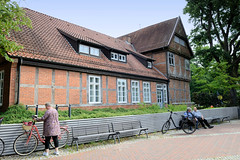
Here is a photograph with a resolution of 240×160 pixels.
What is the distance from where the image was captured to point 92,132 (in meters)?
7.69

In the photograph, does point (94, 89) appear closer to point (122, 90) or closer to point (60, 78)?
point (60, 78)

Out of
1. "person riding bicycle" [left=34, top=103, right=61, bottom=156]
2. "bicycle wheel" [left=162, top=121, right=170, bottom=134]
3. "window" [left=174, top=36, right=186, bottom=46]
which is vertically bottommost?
"bicycle wheel" [left=162, top=121, right=170, bottom=134]

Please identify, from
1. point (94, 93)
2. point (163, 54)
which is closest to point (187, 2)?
point (163, 54)

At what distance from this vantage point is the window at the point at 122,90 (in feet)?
49.0

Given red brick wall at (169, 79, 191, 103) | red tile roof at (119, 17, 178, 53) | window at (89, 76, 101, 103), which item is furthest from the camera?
red tile roof at (119, 17, 178, 53)

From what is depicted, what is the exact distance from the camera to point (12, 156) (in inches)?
233

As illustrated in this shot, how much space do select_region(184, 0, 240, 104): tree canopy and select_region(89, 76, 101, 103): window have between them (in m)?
10.8

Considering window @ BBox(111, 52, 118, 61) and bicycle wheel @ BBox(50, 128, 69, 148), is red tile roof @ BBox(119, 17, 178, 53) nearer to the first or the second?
window @ BBox(111, 52, 118, 61)

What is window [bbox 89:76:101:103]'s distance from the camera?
12852 mm

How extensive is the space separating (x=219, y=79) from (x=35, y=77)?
14.9 m

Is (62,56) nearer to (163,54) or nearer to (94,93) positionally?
(94,93)

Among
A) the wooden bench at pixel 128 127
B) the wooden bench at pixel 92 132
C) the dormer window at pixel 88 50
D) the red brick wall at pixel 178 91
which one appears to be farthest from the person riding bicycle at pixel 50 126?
the red brick wall at pixel 178 91

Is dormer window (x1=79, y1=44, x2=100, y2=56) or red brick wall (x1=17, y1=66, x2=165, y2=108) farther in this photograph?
dormer window (x1=79, y1=44, x2=100, y2=56)

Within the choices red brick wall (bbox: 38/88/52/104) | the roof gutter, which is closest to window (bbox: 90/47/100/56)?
the roof gutter
